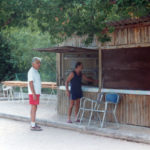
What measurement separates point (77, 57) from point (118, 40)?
172 centimetres

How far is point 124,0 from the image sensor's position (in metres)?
6.61

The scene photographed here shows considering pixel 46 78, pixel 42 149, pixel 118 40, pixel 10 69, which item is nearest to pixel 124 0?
pixel 118 40

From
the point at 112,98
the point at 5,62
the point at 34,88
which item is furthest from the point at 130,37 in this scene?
the point at 5,62

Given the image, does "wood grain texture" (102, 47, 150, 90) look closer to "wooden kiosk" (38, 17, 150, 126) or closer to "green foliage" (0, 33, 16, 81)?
"wooden kiosk" (38, 17, 150, 126)

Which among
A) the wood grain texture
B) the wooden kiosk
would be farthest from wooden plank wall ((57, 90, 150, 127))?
the wood grain texture

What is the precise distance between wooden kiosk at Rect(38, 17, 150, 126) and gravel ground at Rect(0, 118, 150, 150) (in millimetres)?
1611

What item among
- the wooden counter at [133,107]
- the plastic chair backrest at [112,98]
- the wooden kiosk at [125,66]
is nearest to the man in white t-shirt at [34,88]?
the wooden kiosk at [125,66]

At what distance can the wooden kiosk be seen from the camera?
26.7 feet

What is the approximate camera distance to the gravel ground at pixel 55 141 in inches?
245

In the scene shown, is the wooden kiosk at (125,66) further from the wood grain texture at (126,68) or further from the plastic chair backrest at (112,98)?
the plastic chair backrest at (112,98)

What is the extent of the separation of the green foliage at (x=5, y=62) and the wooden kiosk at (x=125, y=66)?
451 inches

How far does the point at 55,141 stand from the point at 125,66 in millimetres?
3172

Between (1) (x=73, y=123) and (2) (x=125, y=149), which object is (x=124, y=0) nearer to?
(2) (x=125, y=149)

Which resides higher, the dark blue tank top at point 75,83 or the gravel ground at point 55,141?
the dark blue tank top at point 75,83
